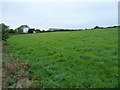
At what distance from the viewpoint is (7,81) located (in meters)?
6.61

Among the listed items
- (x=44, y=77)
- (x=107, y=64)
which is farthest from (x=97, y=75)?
(x=44, y=77)

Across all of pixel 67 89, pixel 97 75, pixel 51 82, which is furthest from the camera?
pixel 97 75

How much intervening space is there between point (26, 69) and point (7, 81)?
5.78 feet

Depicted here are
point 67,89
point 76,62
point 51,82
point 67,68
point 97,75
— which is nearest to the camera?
point 67,89

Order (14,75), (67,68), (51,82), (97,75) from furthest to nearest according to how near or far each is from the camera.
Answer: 1. (67,68)
2. (14,75)
3. (97,75)
4. (51,82)

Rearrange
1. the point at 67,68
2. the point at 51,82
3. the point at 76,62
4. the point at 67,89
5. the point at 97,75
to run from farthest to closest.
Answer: the point at 76,62, the point at 67,68, the point at 97,75, the point at 51,82, the point at 67,89

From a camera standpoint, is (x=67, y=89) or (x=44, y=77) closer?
(x=67, y=89)

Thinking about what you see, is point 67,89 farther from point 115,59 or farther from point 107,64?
point 115,59

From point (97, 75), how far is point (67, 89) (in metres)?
1.64

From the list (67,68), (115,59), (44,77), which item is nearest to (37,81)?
(44,77)

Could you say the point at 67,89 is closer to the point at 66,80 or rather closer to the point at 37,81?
the point at 66,80

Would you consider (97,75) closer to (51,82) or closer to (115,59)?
(51,82)

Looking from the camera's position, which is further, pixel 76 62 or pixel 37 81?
pixel 76 62

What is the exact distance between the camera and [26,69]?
831 cm
